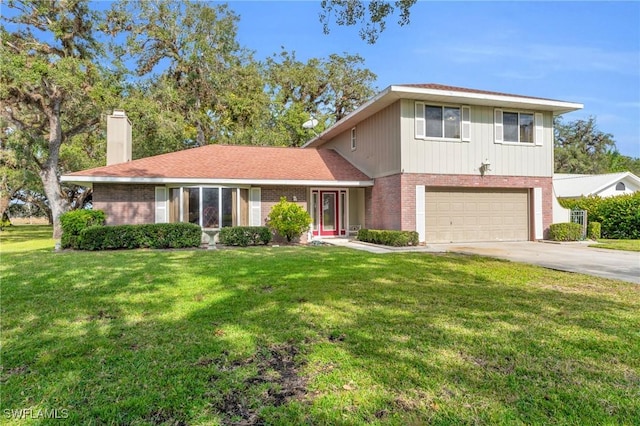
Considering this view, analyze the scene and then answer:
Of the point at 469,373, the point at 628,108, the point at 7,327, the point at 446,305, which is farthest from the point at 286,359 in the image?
the point at 628,108

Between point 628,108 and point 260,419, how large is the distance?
29602 millimetres

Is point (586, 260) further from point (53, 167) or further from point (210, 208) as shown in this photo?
point (53, 167)

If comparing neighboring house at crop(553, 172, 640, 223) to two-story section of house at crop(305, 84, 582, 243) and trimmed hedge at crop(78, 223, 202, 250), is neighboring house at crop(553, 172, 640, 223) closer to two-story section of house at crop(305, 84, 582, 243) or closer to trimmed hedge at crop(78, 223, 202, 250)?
two-story section of house at crop(305, 84, 582, 243)

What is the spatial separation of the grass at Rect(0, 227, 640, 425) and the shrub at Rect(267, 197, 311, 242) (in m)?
6.84

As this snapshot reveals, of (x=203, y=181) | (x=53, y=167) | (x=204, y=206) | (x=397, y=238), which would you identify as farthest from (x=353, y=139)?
(x=53, y=167)

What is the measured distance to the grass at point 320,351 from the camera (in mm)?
2463

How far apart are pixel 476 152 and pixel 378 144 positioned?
3771 millimetres

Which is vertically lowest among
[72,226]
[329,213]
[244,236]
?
Answer: [244,236]

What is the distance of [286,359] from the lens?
3225 mm

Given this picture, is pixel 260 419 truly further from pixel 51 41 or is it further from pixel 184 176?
pixel 51 41

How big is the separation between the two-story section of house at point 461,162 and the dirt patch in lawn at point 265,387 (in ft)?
33.3

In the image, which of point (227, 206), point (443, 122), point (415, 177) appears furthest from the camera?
point (227, 206)

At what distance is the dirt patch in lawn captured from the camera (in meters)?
2.42

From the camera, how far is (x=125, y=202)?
43.5ft
